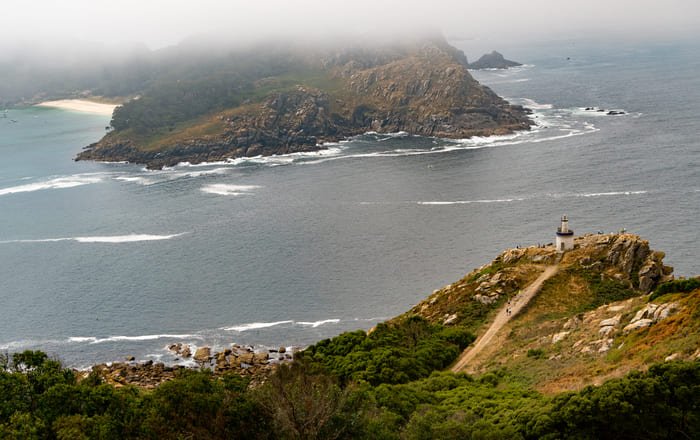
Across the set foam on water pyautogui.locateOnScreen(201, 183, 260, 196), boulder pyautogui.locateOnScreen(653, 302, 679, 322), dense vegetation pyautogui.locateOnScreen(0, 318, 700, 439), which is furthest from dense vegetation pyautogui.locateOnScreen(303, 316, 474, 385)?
foam on water pyautogui.locateOnScreen(201, 183, 260, 196)

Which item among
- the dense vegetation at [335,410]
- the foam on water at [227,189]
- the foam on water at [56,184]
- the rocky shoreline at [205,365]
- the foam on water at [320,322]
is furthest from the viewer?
the foam on water at [56,184]

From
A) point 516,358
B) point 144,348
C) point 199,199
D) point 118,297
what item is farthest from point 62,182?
point 516,358

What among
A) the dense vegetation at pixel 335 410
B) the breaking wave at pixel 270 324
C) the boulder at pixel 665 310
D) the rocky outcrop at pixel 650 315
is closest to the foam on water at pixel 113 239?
the breaking wave at pixel 270 324

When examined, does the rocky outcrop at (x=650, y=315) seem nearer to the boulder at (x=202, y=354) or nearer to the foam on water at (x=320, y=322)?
the foam on water at (x=320, y=322)

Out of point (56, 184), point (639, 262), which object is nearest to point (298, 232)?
point (639, 262)

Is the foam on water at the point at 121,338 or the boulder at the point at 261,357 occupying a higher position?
the foam on water at the point at 121,338

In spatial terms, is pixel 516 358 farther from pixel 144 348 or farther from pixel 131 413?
pixel 144 348
